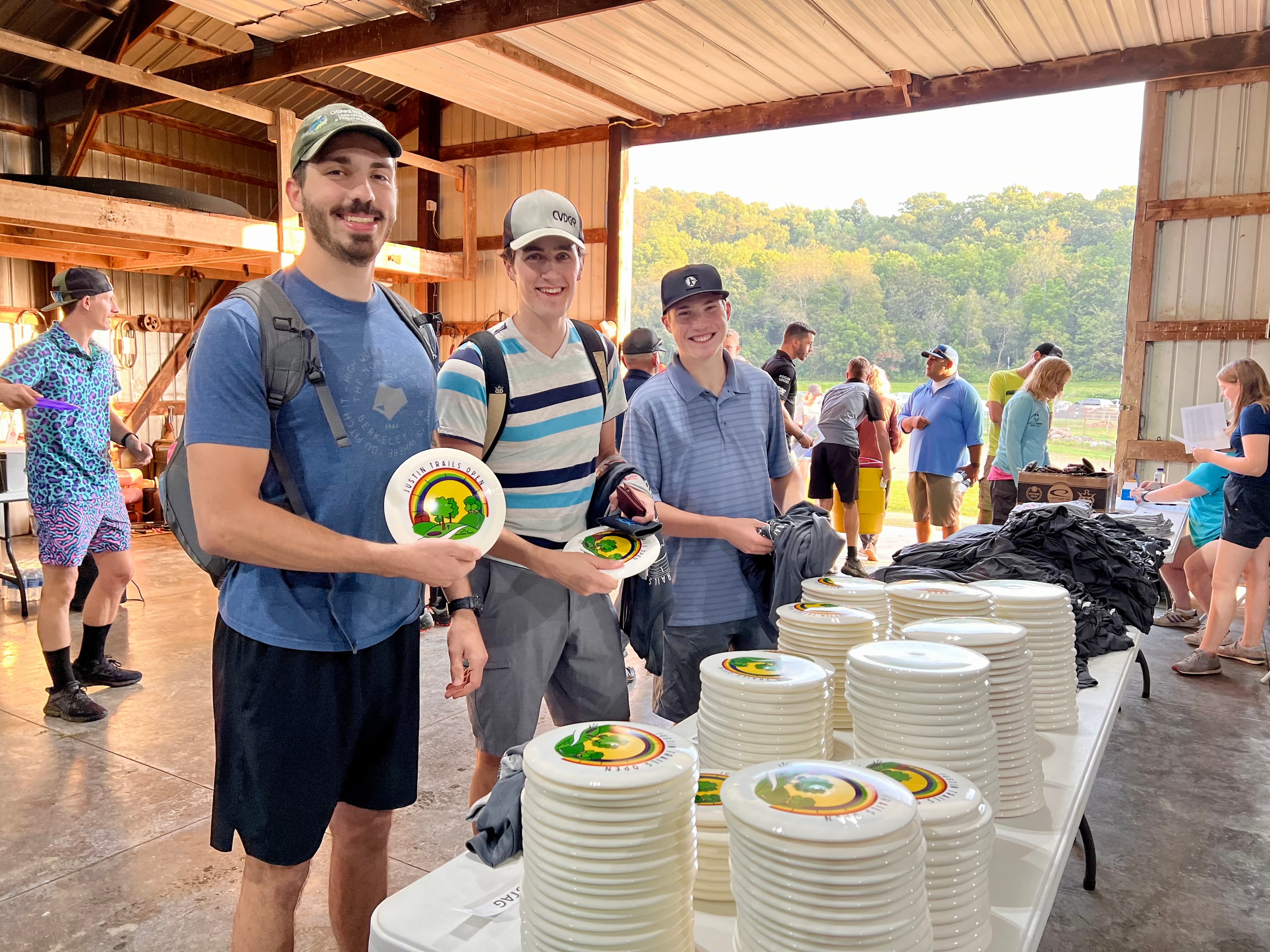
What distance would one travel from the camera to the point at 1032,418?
6230 millimetres

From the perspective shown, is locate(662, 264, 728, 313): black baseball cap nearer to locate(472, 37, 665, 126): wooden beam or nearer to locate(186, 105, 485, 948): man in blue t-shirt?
locate(186, 105, 485, 948): man in blue t-shirt

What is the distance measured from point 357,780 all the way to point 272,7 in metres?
7.22

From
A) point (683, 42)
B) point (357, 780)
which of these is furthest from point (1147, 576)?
point (683, 42)

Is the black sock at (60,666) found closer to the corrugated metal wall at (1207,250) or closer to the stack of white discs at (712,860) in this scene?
the stack of white discs at (712,860)

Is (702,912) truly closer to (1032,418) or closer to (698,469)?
(698,469)

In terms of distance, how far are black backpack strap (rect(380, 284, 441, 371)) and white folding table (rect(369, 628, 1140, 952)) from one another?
95 centimetres

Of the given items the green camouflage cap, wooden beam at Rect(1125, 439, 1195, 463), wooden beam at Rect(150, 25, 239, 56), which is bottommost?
Answer: wooden beam at Rect(1125, 439, 1195, 463)

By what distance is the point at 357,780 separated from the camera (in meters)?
1.78

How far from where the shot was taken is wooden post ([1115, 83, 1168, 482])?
7281 mm

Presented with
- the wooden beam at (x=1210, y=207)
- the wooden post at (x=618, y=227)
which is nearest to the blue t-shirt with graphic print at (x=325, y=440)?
the wooden beam at (x=1210, y=207)

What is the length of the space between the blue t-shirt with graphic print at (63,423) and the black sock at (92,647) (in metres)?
0.87

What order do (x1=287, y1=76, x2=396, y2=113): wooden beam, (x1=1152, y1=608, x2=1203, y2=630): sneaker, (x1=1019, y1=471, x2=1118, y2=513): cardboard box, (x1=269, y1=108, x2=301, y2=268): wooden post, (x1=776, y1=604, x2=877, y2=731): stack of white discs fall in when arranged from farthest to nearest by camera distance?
(x1=287, y1=76, x2=396, y2=113): wooden beam
(x1=269, y1=108, x2=301, y2=268): wooden post
(x1=1152, y1=608, x2=1203, y2=630): sneaker
(x1=1019, y1=471, x2=1118, y2=513): cardboard box
(x1=776, y1=604, x2=877, y2=731): stack of white discs

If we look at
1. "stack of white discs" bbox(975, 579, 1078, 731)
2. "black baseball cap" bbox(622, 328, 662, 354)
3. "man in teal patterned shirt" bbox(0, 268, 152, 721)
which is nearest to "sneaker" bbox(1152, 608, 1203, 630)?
"black baseball cap" bbox(622, 328, 662, 354)

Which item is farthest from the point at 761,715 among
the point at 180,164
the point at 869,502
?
the point at 180,164
